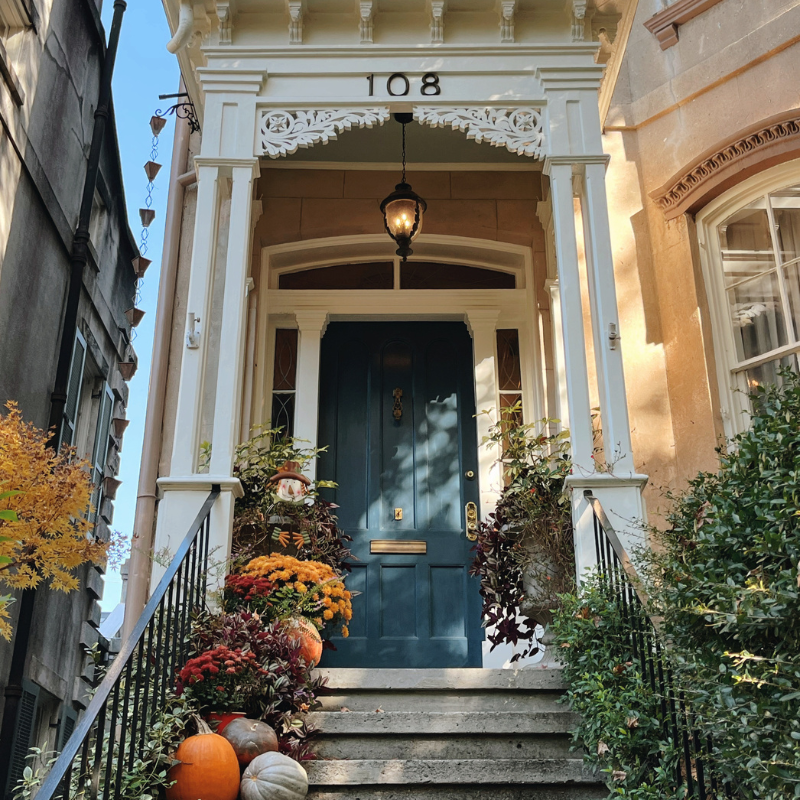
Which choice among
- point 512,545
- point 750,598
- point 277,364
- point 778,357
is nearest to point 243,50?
point 277,364

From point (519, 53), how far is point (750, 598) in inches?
151

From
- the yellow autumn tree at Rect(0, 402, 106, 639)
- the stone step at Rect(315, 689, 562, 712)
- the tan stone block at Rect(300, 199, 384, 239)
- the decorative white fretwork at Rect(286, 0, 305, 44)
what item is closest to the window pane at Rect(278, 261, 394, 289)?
the tan stone block at Rect(300, 199, 384, 239)

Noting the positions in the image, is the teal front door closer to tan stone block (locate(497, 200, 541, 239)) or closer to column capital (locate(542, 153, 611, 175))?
tan stone block (locate(497, 200, 541, 239))

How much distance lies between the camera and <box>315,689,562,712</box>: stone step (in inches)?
163

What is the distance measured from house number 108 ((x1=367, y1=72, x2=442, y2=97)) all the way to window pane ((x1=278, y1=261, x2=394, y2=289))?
1.69 meters

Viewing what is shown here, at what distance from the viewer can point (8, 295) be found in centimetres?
637

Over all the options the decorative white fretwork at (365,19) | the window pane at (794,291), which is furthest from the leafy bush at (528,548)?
the decorative white fretwork at (365,19)

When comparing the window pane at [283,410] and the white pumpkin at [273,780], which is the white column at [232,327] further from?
the white pumpkin at [273,780]

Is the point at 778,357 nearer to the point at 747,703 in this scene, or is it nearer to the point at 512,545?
the point at 512,545

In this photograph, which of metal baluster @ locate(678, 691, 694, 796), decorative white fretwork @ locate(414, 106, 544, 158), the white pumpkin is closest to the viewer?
metal baluster @ locate(678, 691, 694, 796)

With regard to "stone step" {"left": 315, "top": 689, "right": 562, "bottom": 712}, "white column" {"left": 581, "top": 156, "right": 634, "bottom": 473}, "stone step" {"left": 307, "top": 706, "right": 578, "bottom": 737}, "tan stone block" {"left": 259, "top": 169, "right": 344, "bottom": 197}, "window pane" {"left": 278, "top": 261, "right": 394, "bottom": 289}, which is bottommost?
"stone step" {"left": 307, "top": 706, "right": 578, "bottom": 737}

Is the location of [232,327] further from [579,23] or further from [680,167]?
[680,167]

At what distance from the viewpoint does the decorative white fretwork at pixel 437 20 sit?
17.2 feet

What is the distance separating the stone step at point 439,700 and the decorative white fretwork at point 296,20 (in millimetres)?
3697
